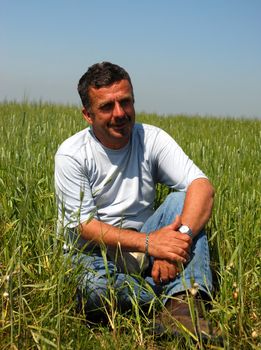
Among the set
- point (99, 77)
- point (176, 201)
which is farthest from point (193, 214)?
point (99, 77)

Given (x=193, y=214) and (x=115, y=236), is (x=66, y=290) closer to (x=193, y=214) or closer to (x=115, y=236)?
(x=115, y=236)

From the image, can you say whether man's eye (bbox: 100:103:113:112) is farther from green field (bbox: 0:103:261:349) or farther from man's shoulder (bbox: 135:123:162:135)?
green field (bbox: 0:103:261:349)

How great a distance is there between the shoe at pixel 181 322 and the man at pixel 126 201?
0.05 ft

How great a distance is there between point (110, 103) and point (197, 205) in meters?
0.64

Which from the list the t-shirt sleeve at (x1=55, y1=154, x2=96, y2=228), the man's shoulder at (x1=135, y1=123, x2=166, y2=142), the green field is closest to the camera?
the green field

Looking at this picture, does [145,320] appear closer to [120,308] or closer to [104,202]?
[120,308]

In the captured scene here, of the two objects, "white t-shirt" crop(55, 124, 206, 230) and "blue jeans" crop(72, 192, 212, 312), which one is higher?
"white t-shirt" crop(55, 124, 206, 230)

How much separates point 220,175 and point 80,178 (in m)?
1.14

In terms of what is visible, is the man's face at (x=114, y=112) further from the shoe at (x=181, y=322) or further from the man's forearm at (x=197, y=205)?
the shoe at (x=181, y=322)

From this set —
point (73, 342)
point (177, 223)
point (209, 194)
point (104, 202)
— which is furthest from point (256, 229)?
point (73, 342)

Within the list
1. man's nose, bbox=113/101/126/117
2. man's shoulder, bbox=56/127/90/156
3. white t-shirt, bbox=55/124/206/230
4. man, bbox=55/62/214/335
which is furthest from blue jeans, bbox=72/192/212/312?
man's nose, bbox=113/101/126/117

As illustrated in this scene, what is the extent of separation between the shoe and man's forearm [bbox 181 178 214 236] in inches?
13.2

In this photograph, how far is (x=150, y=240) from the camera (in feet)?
7.84

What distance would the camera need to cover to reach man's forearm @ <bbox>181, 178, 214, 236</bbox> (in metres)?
2.46
